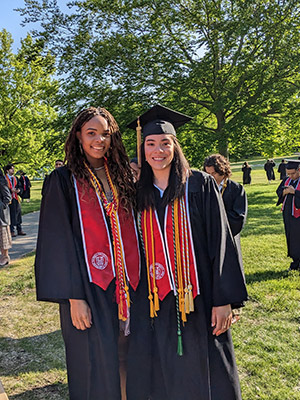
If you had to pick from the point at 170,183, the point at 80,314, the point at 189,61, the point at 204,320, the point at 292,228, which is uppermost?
the point at 189,61

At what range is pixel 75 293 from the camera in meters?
2.12

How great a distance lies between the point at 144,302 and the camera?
7.64 feet

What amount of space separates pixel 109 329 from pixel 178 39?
10.9 m

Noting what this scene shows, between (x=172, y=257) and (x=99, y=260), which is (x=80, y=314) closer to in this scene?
(x=99, y=260)

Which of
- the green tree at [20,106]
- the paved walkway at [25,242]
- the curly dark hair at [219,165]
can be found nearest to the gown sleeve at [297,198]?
the curly dark hair at [219,165]

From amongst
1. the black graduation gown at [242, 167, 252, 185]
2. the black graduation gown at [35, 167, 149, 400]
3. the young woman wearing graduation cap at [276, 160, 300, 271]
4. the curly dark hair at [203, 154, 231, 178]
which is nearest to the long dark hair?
the black graduation gown at [35, 167, 149, 400]

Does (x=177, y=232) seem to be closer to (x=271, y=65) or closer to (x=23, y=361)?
(x=23, y=361)

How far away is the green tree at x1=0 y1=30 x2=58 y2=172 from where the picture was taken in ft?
58.5

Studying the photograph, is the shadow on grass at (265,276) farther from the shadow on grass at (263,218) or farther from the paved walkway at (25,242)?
the paved walkway at (25,242)

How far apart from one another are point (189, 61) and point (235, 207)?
911 centimetres

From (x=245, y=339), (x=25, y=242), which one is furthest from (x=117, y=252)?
(x=25, y=242)

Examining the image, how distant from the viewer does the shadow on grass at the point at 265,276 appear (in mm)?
5676

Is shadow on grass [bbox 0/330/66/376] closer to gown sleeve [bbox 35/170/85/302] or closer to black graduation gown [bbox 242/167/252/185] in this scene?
gown sleeve [bbox 35/170/85/302]

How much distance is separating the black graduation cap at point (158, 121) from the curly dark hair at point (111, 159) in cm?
17
